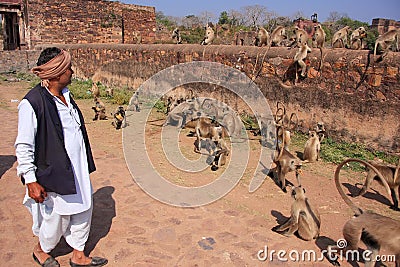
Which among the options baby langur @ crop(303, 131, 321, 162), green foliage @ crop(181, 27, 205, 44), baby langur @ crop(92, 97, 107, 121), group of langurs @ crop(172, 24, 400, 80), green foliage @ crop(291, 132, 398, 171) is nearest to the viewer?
baby langur @ crop(303, 131, 321, 162)

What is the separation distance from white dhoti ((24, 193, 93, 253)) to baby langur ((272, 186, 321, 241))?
205 cm

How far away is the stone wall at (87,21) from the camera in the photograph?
18953 mm

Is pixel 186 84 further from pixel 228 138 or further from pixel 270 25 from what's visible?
pixel 270 25

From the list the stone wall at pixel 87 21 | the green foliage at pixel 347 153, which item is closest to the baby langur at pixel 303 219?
the green foliage at pixel 347 153

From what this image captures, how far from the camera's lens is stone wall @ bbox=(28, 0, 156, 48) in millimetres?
18953

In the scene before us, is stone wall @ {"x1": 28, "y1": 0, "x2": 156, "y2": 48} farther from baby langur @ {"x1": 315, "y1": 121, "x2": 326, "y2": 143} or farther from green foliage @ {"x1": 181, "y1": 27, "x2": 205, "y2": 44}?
baby langur @ {"x1": 315, "y1": 121, "x2": 326, "y2": 143}

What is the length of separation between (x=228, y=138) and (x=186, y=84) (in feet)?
12.1

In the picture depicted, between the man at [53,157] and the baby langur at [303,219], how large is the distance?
2057mm

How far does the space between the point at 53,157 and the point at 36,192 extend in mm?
284

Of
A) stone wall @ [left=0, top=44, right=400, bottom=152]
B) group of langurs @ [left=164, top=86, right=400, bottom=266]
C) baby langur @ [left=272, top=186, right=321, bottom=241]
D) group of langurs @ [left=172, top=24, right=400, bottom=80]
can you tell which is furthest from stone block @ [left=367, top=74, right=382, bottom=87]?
baby langur @ [left=272, top=186, right=321, bottom=241]

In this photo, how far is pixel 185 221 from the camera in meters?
3.92

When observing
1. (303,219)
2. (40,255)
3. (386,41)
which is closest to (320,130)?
(386,41)

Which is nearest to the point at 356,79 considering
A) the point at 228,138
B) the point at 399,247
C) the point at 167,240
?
the point at 228,138

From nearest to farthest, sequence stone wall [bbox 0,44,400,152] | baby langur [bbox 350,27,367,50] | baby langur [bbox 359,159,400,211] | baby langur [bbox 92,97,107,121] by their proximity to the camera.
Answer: baby langur [bbox 359,159,400,211] < stone wall [bbox 0,44,400,152] < baby langur [bbox 350,27,367,50] < baby langur [bbox 92,97,107,121]
